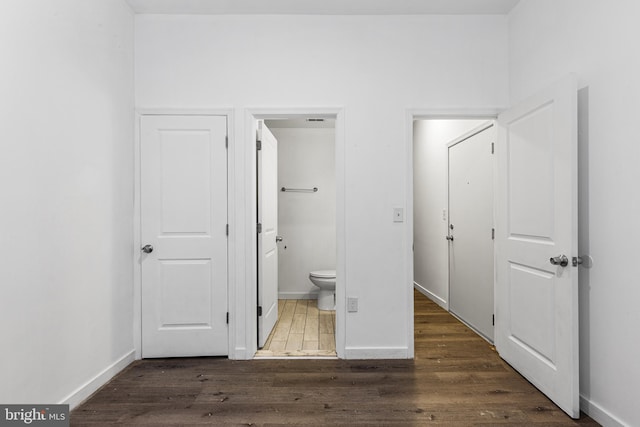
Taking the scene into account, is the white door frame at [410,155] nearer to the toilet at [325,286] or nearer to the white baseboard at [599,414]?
the white baseboard at [599,414]

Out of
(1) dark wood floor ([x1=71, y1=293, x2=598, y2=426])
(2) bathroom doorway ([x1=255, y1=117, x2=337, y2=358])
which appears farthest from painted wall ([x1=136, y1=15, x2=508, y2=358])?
(2) bathroom doorway ([x1=255, y1=117, x2=337, y2=358])

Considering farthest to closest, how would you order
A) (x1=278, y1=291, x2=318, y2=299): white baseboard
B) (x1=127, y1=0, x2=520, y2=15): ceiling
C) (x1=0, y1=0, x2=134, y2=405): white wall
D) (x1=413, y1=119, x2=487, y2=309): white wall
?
(x1=278, y1=291, x2=318, y2=299): white baseboard < (x1=413, y1=119, x2=487, y2=309): white wall < (x1=127, y1=0, x2=520, y2=15): ceiling < (x1=0, y1=0, x2=134, y2=405): white wall

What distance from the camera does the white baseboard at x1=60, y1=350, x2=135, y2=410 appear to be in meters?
1.97

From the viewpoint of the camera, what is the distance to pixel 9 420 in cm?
159

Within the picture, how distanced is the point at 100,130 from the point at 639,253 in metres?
3.00

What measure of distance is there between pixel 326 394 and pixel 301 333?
1.07m

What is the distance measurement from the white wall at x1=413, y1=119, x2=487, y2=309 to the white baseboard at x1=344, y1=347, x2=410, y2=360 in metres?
1.47

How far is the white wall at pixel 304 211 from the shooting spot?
448cm

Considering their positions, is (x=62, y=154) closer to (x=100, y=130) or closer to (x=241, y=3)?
(x=100, y=130)

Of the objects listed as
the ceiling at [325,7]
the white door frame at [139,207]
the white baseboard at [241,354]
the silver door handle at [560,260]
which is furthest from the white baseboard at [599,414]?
the ceiling at [325,7]

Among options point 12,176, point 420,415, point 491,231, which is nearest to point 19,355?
point 12,176

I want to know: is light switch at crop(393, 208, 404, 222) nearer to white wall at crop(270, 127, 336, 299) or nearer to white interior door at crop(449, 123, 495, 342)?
white interior door at crop(449, 123, 495, 342)

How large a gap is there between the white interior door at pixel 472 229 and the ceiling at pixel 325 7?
2.92 ft

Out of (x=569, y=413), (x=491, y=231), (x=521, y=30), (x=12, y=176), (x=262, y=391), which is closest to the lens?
(x=12, y=176)
